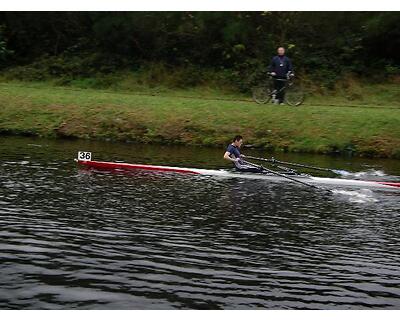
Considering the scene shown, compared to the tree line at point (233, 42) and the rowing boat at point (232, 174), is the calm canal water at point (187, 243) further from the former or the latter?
the tree line at point (233, 42)

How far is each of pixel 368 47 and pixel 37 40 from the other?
28.9 meters

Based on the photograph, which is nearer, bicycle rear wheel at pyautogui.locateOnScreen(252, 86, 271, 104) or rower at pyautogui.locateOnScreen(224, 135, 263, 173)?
rower at pyautogui.locateOnScreen(224, 135, 263, 173)

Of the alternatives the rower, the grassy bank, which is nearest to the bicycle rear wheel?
the grassy bank

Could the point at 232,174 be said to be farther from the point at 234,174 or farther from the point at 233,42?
the point at 233,42

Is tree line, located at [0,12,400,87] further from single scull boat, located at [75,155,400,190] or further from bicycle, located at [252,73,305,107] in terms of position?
single scull boat, located at [75,155,400,190]

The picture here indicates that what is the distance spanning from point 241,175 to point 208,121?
1086 cm

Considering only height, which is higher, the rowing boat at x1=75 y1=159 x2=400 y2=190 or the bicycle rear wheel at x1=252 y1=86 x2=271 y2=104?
the bicycle rear wheel at x1=252 y1=86 x2=271 y2=104

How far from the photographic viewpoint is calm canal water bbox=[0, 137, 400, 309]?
10.6 metres

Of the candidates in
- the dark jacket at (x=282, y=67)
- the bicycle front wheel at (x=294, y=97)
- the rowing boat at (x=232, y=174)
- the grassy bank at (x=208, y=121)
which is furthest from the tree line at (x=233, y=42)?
the rowing boat at (x=232, y=174)

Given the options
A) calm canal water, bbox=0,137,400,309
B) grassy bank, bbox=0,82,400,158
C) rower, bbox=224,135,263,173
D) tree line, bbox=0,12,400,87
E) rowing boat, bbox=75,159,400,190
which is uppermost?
tree line, bbox=0,12,400,87

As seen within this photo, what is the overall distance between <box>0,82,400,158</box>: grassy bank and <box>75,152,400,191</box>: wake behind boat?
8.36 meters

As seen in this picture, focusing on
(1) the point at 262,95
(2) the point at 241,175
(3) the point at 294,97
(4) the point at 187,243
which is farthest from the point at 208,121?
(4) the point at 187,243

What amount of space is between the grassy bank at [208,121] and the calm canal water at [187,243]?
31.1 feet

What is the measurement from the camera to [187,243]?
13.8 metres
